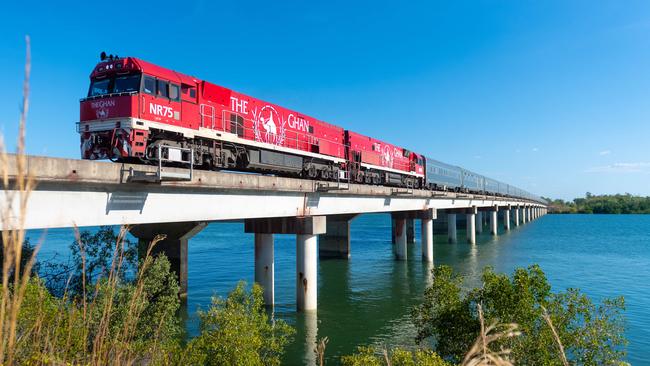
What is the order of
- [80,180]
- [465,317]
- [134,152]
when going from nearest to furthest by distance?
[80,180]
[465,317]
[134,152]

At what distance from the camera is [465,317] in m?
13.2

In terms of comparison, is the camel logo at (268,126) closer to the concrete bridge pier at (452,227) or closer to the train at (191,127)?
the train at (191,127)

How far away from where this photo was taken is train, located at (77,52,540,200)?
50.9 ft

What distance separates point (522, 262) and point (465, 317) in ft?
118

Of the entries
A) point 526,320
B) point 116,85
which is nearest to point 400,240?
point 526,320

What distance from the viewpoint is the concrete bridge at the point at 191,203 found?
10938mm

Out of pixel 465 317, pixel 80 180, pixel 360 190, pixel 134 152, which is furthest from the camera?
pixel 360 190

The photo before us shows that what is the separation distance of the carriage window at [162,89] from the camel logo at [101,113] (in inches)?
80.5

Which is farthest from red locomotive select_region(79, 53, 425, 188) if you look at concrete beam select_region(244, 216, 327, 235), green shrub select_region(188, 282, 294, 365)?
green shrub select_region(188, 282, 294, 365)

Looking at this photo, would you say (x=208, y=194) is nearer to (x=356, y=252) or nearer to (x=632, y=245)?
(x=356, y=252)

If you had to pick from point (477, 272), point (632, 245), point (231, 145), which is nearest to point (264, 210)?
point (231, 145)

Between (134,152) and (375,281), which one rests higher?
(134,152)

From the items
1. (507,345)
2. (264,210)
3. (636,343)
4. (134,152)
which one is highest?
(134,152)

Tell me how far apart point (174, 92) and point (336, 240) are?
34.5 meters
